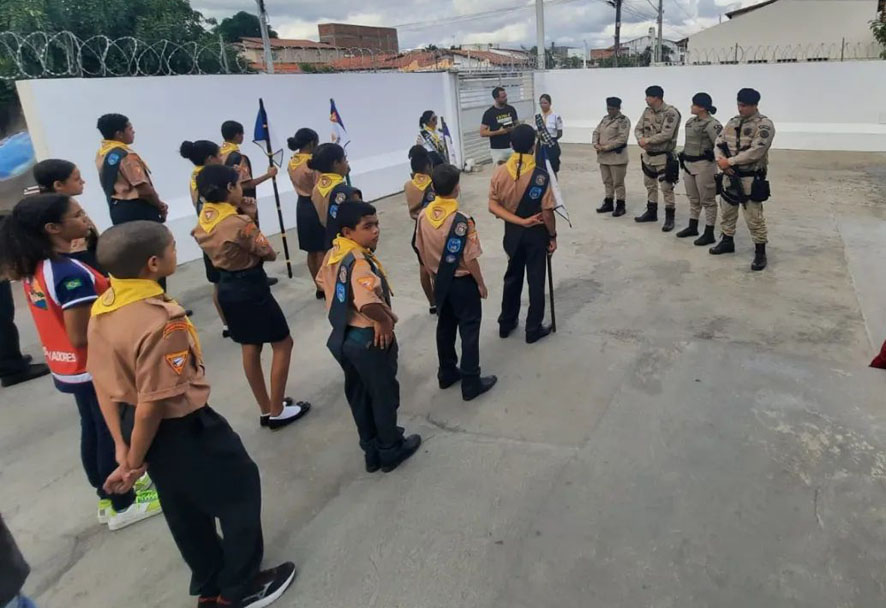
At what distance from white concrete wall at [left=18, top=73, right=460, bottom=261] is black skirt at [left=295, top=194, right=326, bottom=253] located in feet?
5.25

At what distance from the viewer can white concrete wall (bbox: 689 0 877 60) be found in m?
16.8

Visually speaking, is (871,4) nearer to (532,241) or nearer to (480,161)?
(480,161)

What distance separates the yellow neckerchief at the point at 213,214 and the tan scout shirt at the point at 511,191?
187 cm

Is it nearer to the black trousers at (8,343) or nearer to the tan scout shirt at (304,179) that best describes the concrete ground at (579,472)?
the black trousers at (8,343)

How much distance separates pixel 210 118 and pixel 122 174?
2944mm

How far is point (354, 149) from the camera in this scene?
938 cm

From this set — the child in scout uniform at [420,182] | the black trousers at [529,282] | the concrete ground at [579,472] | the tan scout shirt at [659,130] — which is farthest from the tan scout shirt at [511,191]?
the tan scout shirt at [659,130]

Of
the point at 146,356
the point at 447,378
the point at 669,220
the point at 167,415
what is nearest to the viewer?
the point at 146,356

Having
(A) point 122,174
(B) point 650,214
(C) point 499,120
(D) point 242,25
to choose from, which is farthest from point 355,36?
(A) point 122,174

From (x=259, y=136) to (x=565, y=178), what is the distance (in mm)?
6164

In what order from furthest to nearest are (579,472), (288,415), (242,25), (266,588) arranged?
(242,25) < (288,415) < (579,472) < (266,588)

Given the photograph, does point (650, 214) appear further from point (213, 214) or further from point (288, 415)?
point (213, 214)

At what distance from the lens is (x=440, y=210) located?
3410 millimetres

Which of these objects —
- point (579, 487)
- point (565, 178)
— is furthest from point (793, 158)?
point (579, 487)
